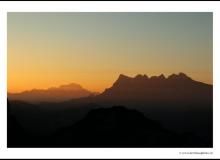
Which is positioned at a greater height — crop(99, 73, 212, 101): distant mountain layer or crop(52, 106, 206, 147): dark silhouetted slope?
crop(99, 73, 212, 101): distant mountain layer

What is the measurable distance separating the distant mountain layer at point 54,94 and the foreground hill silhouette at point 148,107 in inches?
1.9

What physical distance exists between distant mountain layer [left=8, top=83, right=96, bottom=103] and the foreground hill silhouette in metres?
0.05

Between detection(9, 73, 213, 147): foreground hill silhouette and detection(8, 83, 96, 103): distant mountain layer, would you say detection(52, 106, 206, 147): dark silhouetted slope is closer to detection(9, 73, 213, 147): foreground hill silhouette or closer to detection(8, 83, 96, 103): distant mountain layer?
detection(9, 73, 213, 147): foreground hill silhouette

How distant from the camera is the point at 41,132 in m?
9.23

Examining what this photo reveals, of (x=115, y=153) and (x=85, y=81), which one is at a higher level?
(x=85, y=81)

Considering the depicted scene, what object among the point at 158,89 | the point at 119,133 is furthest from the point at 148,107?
the point at 119,133

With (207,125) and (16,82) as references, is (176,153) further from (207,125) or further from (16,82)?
(16,82)

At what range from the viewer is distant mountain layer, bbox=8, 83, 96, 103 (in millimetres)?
9219

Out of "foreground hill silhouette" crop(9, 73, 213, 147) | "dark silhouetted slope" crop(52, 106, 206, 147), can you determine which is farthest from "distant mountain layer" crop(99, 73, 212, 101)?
"dark silhouetted slope" crop(52, 106, 206, 147)

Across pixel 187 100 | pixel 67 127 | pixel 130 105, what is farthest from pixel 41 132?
pixel 187 100

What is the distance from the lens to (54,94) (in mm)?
9227

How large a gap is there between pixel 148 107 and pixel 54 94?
39.7 inches

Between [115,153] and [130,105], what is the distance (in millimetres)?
533

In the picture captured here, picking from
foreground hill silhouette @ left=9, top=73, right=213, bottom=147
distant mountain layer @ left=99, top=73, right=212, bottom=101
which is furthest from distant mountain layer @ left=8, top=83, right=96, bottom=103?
distant mountain layer @ left=99, top=73, right=212, bottom=101
